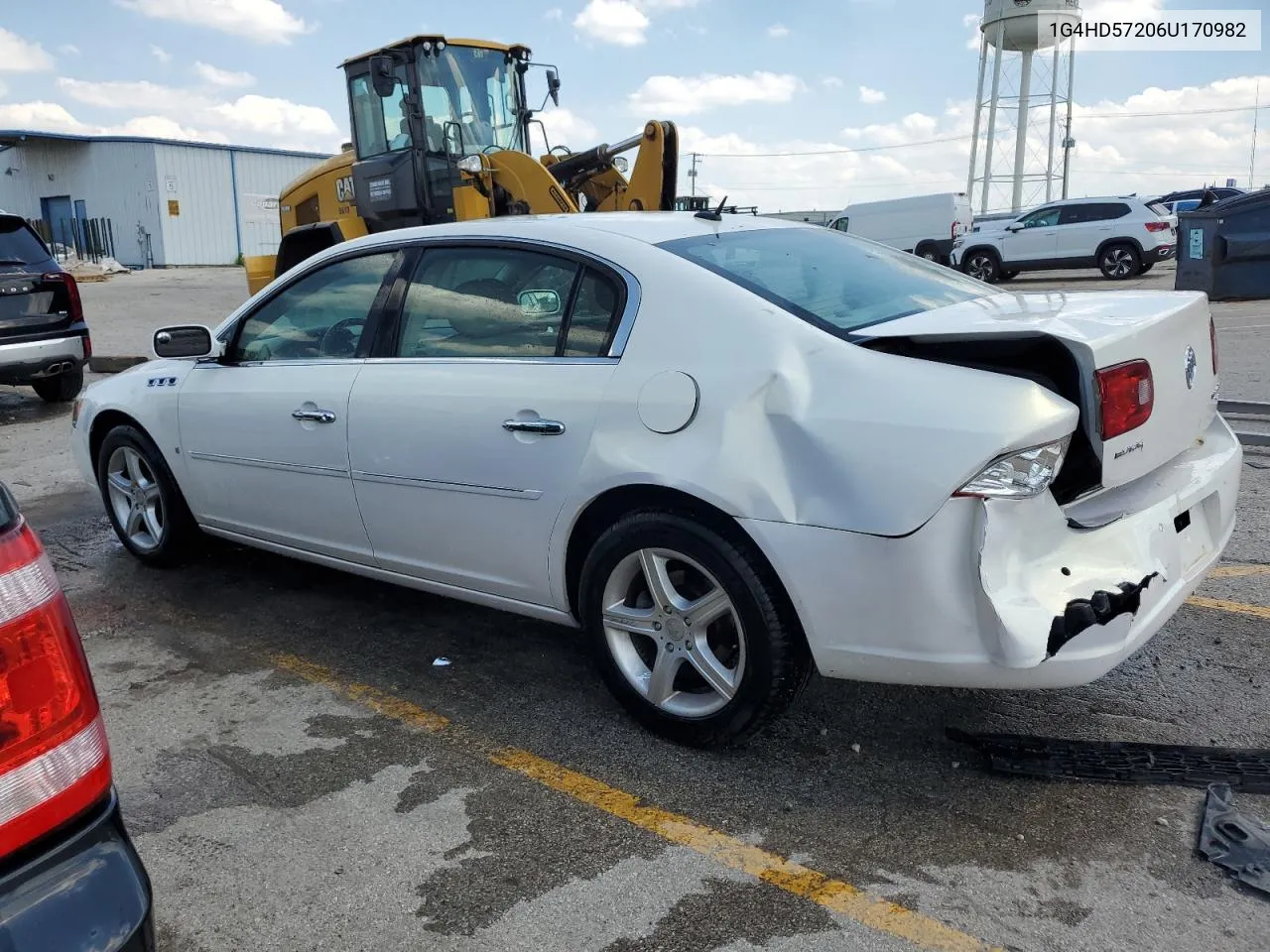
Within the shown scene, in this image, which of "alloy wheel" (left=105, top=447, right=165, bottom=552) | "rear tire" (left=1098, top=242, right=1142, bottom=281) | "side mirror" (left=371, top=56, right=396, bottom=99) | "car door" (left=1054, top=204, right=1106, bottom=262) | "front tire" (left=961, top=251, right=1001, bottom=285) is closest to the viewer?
"alloy wheel" (left=105, top=447, right=165, bottom=552)

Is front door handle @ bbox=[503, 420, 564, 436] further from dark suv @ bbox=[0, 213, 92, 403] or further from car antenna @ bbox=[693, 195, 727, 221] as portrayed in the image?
dark suv @ bbox=[0, 213, 92, 403]

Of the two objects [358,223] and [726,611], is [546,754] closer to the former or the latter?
[726,611]

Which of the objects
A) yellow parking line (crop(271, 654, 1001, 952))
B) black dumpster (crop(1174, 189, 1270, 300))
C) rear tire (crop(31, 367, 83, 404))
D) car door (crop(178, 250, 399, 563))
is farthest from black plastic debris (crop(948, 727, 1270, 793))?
black dumpster (crop(1174, 189, 1270, 300))

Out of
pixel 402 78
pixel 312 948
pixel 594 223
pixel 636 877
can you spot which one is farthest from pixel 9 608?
pixel 402 78

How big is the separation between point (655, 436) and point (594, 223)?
96 centimetres

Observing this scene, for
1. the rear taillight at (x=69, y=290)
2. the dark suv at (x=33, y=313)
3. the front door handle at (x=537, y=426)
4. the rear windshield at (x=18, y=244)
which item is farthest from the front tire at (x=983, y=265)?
the front door handle at (x=537, y=426)

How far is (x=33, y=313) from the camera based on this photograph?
9344 millimetres

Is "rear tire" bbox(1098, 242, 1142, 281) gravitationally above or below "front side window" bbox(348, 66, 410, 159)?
below

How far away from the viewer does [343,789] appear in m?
3.08

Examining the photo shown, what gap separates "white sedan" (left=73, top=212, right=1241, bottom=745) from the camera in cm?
267

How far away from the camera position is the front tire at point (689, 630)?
2.94 meters

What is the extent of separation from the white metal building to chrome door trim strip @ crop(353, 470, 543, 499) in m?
32.4

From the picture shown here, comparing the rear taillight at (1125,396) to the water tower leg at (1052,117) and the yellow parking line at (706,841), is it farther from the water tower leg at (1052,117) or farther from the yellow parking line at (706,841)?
the water tower leg at (1052,117)

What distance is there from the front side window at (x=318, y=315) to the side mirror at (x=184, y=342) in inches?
4.8
